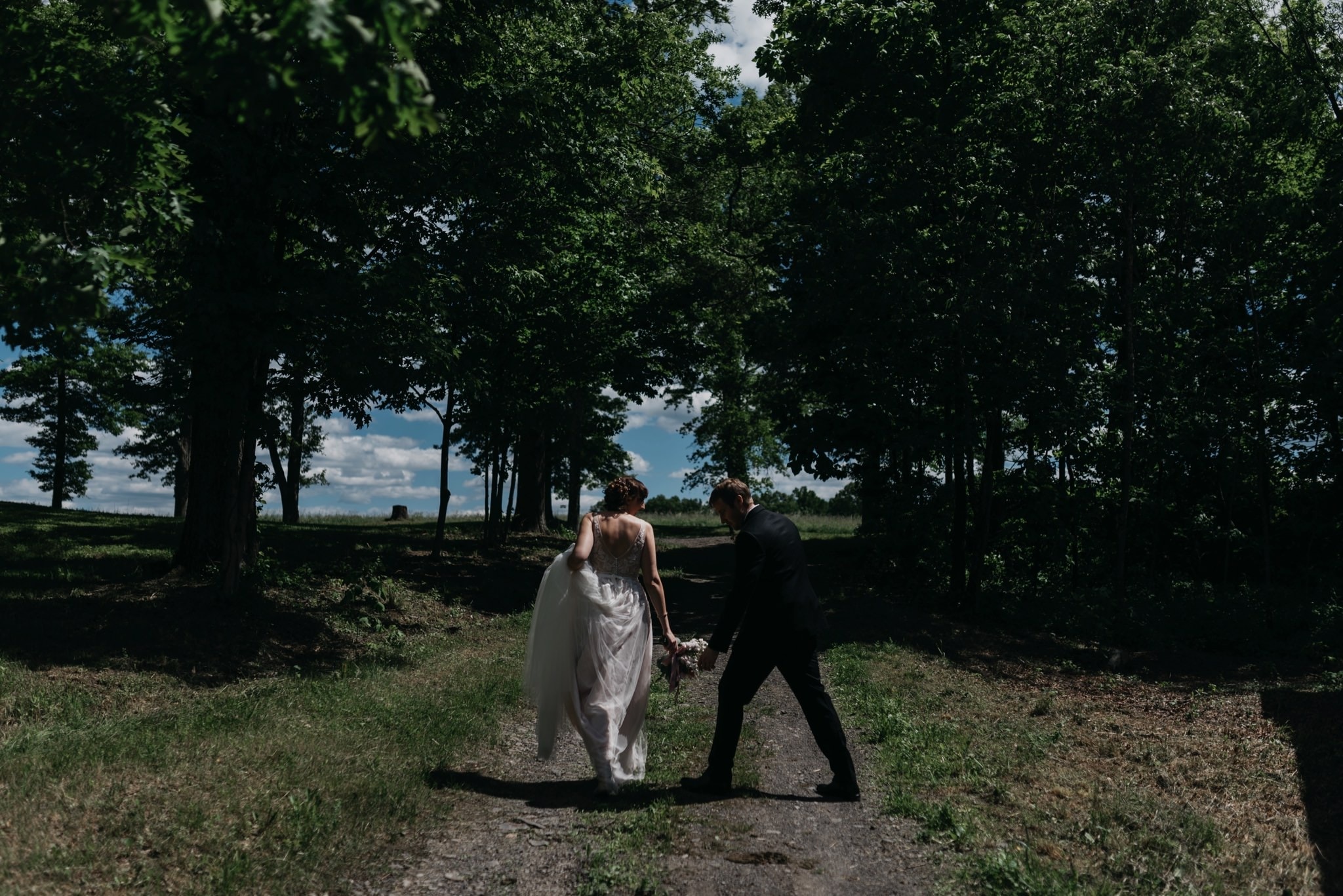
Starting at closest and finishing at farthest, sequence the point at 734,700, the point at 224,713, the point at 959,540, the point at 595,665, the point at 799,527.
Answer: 1. the point at 734,700
2. the point at 595,665
3. the point at 224,713
4. the point at 959,540
5. the point at 799,527

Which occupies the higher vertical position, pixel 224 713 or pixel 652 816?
pixel 224 713

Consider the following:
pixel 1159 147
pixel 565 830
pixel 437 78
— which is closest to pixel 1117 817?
pixel 565 830

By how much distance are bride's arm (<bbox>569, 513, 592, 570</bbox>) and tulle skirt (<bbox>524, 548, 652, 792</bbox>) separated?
0.08 m

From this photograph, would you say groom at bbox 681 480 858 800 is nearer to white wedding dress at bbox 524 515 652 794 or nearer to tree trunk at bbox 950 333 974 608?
white wedding dress at bbox 524 515 652 794

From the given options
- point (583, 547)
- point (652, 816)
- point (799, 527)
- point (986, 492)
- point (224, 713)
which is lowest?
point (652, 816)

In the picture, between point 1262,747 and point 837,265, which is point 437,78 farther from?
point 1262,747

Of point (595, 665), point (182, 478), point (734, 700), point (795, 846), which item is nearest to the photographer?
point (795, 846)

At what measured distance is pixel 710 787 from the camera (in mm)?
7344

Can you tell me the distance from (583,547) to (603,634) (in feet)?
2.29

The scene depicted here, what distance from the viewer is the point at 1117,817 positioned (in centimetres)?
687

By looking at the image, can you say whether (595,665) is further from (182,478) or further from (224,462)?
(182,478)

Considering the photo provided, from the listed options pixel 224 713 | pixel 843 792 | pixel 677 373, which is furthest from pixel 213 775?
pixel 677 373

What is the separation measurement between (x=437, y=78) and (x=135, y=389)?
5.91 meters

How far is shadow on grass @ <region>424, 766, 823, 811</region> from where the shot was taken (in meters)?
7.12
